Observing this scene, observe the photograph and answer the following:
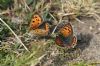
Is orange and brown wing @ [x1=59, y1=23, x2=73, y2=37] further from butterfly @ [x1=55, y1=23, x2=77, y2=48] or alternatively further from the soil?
the soil

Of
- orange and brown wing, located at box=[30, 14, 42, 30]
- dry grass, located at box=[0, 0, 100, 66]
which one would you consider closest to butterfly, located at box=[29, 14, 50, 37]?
orange and brown wing, located at box=[30, 14, 42, 30]

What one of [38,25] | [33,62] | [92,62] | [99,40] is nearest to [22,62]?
[33,62]

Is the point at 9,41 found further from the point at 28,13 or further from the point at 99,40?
the point at 99,40

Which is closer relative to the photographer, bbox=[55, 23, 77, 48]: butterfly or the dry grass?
bbox=[55, 23, 77, 48]: butterfly

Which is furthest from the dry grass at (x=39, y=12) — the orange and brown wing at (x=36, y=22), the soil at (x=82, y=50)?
the orange and brown wing at (x=36, y=22)

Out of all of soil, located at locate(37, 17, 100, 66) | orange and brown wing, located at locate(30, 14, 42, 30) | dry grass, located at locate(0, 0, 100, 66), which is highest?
orange and brown wing, located at locate(30, 14, 42, 30)

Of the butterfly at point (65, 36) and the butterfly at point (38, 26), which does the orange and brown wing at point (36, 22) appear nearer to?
the butterfly at point (38, 26)

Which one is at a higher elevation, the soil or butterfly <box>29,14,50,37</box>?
butterfly <box>29,14,50,37</box>

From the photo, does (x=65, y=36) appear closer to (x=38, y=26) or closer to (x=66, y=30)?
(x=66, y=30)
